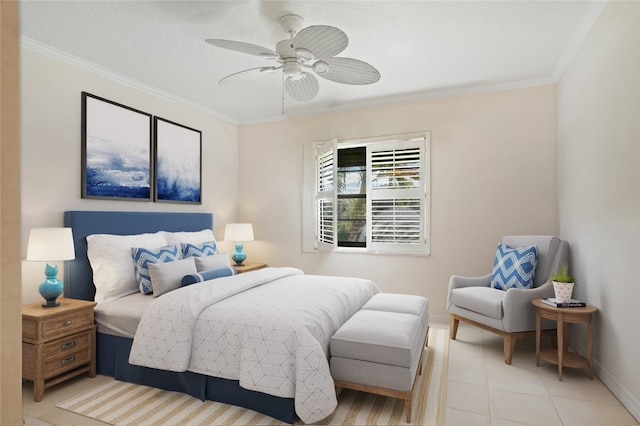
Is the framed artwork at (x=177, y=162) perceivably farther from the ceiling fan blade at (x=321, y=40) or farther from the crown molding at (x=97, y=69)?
the ceiling fan blade at (x=321, y=40)

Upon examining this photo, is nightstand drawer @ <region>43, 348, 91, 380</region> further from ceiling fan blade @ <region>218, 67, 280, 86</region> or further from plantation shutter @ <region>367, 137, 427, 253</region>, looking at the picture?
plantation shutter @ <region>367, 137, 427, 253</region>

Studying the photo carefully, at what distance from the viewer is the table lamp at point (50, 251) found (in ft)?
8.72

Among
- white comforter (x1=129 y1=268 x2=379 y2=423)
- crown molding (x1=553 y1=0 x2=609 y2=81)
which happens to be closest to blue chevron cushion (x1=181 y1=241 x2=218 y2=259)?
white comforter (x1=129 y1=268 x2=379 y2=423)

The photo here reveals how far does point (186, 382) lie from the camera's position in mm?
2508

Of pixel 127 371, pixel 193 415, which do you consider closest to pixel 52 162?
pixel 127 371

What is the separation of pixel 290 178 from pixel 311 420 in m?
3.58

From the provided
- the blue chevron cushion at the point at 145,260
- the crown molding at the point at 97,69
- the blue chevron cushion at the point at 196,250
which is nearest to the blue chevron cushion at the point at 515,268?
the blue chevron cushion at the point at 196,250

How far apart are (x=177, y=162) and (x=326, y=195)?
1865mm

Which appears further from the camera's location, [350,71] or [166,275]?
[166,275]

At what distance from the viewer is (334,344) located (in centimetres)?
230

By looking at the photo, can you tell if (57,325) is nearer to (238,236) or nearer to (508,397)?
(238,236)

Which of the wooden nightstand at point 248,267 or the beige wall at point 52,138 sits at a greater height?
the beige wall at point 52,138

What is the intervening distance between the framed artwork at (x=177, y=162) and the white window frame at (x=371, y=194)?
1453mm
